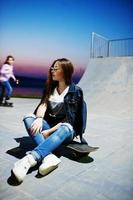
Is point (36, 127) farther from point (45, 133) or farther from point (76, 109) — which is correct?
point (76, 109)

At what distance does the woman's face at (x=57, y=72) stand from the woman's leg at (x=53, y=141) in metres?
0.59

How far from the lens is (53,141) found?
2.50 metres

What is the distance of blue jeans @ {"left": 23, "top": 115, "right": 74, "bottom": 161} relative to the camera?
2.39 m

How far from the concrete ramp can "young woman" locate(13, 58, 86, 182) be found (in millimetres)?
3673

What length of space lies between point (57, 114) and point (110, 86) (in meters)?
5.80

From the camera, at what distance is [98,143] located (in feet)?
12.1

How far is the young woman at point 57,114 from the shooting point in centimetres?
257

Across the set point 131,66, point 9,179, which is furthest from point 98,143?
point 131,66

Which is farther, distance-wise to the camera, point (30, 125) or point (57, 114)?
point (57, 114)

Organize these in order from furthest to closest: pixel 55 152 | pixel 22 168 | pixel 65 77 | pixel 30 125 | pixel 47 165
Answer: pixel 55 152 → pixel 65 77 → pixel 30 125 → pixel 47 165 → pixel 22 168

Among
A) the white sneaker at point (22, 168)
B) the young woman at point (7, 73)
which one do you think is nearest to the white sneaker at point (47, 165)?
the white sneaker at point (22, 168)

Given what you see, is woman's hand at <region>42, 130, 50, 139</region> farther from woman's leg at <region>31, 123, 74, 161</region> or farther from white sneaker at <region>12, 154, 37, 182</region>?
white sneaker at <region>12, 154, 37, 182</region>

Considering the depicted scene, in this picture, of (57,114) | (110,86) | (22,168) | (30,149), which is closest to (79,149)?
(57,114)

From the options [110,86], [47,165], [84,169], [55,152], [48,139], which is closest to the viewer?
[47,165]
